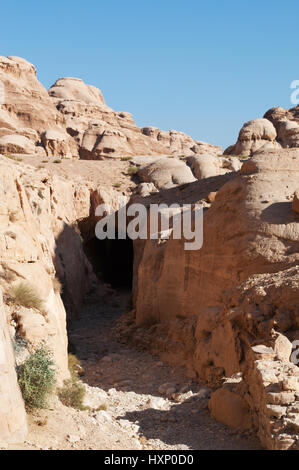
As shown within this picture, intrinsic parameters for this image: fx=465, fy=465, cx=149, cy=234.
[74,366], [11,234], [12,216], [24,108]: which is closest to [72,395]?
[74,366]

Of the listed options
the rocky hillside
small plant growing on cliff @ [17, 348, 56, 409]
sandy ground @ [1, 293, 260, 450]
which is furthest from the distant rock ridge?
small plant growing on cliff @ [17, 348, 56, 409]

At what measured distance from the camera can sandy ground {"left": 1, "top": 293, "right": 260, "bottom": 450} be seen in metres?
6.40

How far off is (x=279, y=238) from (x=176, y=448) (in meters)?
4.77

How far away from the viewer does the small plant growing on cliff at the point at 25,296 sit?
8516 mm

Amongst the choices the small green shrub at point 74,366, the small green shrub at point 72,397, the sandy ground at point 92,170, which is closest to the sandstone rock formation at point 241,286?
the small green shrub at point 74,366

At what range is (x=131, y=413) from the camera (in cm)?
834

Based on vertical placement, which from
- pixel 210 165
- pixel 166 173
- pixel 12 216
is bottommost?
pixel 12 216

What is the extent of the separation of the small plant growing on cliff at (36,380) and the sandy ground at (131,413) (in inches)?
7.6

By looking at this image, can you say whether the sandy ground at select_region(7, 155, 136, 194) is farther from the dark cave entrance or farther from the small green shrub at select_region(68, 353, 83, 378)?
the small green shrub at select_region(68, 353, 83, 378)

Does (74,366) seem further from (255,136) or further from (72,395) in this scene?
(255,136)

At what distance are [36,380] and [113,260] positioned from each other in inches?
704

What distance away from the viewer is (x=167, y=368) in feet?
36.0
